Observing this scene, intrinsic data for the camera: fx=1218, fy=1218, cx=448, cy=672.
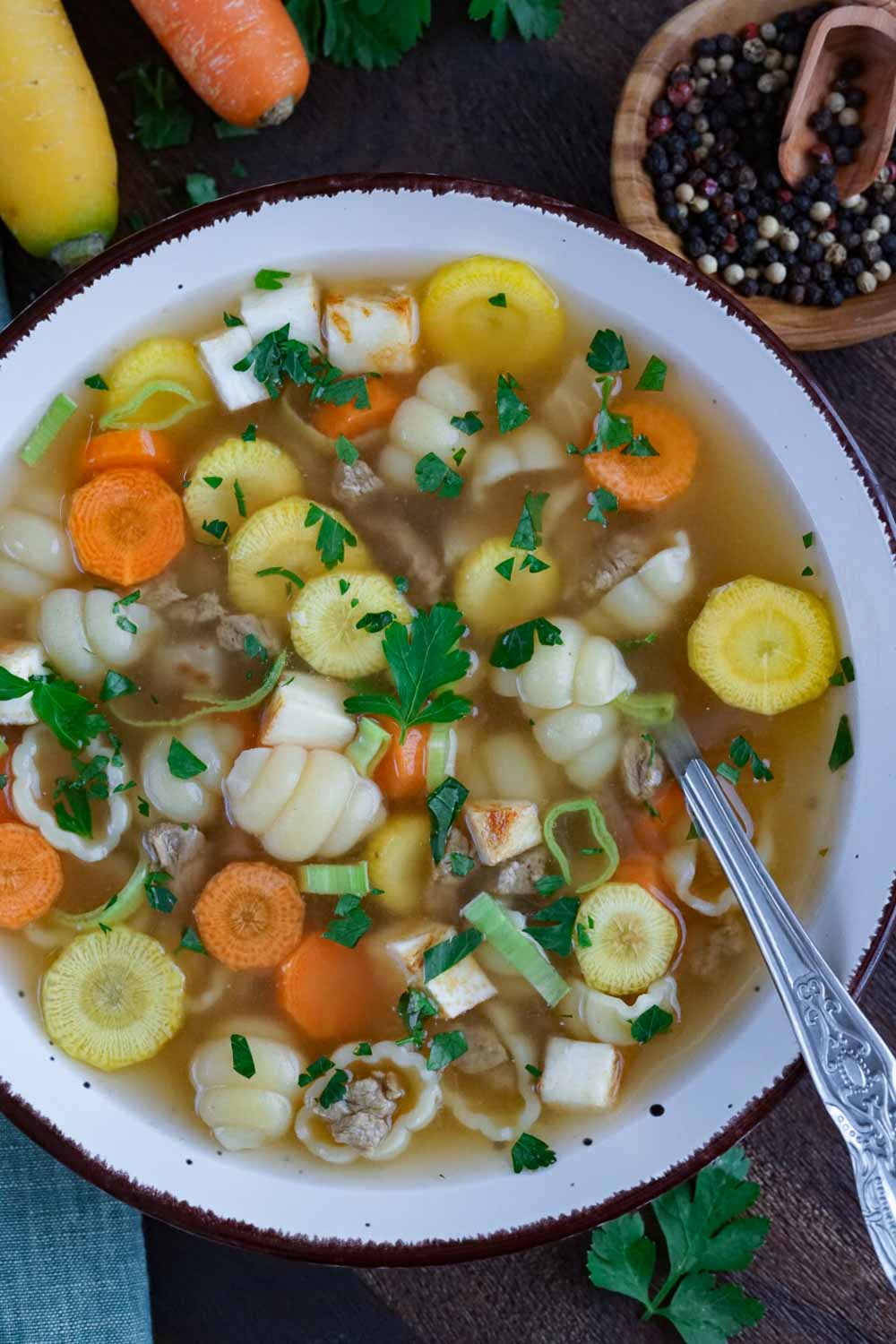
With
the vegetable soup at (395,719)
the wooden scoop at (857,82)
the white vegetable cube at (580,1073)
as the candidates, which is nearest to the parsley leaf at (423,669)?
the vegetable soup at (395,719)

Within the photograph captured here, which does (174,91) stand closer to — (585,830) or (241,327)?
(241,327)

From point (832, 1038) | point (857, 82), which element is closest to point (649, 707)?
point (832, 1038)

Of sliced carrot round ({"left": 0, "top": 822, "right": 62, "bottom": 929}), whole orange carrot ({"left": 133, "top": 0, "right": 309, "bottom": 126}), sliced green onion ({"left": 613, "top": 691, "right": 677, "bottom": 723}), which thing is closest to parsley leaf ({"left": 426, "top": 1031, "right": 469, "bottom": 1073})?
sliced green onion ({"left": 613, "top": 691, "right": 677, "bottom": 723})

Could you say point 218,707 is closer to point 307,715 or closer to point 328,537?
point 307,715

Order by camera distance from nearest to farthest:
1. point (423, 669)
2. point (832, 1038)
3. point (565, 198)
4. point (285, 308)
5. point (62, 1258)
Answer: point (832, 1038)
point (423, 669)
point (285, 308)
point (62, 1258)
point (565, 198)

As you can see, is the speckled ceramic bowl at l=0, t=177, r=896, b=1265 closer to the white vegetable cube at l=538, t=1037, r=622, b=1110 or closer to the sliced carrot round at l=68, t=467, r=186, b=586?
the white vegetable cube at l=538, t=1037, r=622, b=1110

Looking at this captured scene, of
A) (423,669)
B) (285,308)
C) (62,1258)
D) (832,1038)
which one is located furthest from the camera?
(62,1258)

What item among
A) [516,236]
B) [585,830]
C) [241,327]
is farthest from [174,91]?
[585,830]
